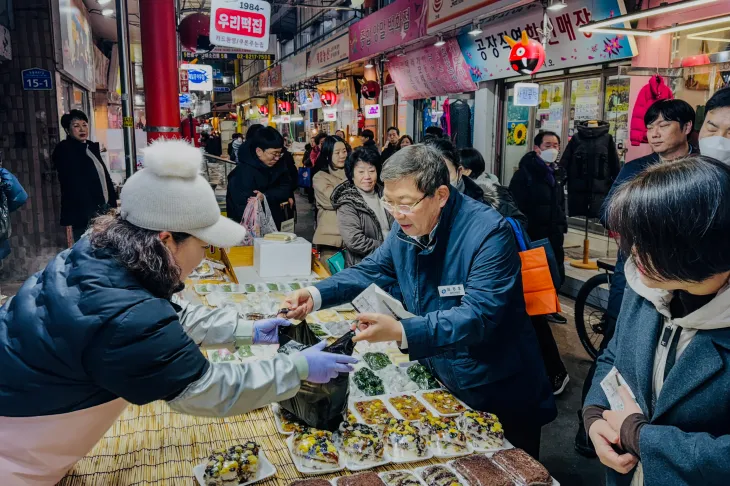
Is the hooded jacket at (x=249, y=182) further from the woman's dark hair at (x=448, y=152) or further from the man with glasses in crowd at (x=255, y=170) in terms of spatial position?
the woman's dark hair at (x=448, y=152)

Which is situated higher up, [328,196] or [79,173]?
[79,173]

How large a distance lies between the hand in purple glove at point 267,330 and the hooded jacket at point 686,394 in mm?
1367

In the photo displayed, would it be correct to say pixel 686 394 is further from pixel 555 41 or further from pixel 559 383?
pixel 555 41

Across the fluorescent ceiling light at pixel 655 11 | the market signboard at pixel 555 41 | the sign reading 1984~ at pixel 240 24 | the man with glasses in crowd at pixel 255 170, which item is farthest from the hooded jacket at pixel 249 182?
the market signboard at pixel 555 41

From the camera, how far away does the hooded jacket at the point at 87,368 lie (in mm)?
1474

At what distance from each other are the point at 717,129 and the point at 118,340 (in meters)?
2.99

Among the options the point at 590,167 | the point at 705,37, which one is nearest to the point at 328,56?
the point at 590,167

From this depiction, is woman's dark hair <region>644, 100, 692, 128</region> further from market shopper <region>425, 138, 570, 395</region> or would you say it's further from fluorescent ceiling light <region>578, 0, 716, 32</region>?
fluorescent ceiling light <region>578, 0, 716, 32</region>

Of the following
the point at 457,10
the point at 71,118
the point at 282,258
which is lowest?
the point at 282,258

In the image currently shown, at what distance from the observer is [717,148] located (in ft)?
9.33

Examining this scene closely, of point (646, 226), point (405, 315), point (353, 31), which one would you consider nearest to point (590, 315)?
point (405, 315)

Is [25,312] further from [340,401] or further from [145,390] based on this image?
[340,401]

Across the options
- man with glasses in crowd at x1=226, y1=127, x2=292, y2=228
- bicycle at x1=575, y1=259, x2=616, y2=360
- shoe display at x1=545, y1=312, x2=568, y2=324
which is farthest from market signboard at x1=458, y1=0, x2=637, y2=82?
man with glasses in crowd at x1=226, y1=127, x2=292, y2=228

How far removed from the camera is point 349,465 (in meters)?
1.95
